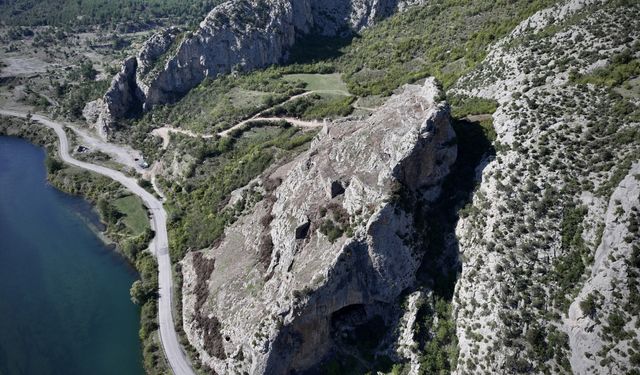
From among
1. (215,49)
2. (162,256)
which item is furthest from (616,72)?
(215,49)

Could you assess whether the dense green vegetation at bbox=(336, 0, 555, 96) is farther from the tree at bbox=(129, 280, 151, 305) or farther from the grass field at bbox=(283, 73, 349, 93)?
the tree at bbox=(129, 280, 151, 305)

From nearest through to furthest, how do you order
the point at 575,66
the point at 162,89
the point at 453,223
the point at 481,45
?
the point at 453,223 < the point at 575,66 < the point at 481,45 < the point at 162,89

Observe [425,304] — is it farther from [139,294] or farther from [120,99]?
[120,99]

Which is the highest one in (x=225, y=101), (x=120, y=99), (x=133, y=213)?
(x=120, y=99)

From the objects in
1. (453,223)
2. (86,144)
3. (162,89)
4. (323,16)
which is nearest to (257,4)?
(323,16)

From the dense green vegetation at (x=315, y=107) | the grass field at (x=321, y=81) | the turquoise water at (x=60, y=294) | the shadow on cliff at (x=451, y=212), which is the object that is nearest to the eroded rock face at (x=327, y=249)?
the shadow on cliff at (x=451, y=212)

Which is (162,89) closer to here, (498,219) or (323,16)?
(323,16)

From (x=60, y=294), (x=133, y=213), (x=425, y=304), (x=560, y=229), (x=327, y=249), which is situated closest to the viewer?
(x=560, y=229)
